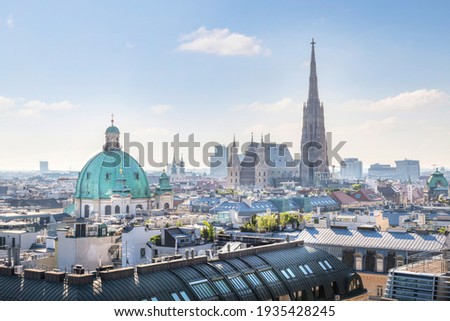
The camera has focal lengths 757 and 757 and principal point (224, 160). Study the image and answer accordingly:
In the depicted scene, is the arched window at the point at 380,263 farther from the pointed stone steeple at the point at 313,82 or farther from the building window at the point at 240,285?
the pointed stone steeple at the point at 313,82

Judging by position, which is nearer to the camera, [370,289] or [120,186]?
[370,289]

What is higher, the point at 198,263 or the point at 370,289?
the point at 198,263

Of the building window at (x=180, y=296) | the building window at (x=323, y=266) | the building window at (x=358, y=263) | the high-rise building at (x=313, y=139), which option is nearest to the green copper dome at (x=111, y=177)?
the building window at (x=358, y=263)

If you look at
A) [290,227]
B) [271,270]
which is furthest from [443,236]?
[271,270]

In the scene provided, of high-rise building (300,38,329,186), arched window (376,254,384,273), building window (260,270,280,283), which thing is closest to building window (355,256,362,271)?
arched window (376,254,384,273)

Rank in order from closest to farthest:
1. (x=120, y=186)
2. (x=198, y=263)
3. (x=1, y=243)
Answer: (x=198, y=263) < (x=1, y=243) < (x=120, y=186)

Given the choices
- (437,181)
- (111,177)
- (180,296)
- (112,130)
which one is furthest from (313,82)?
(180,296)
